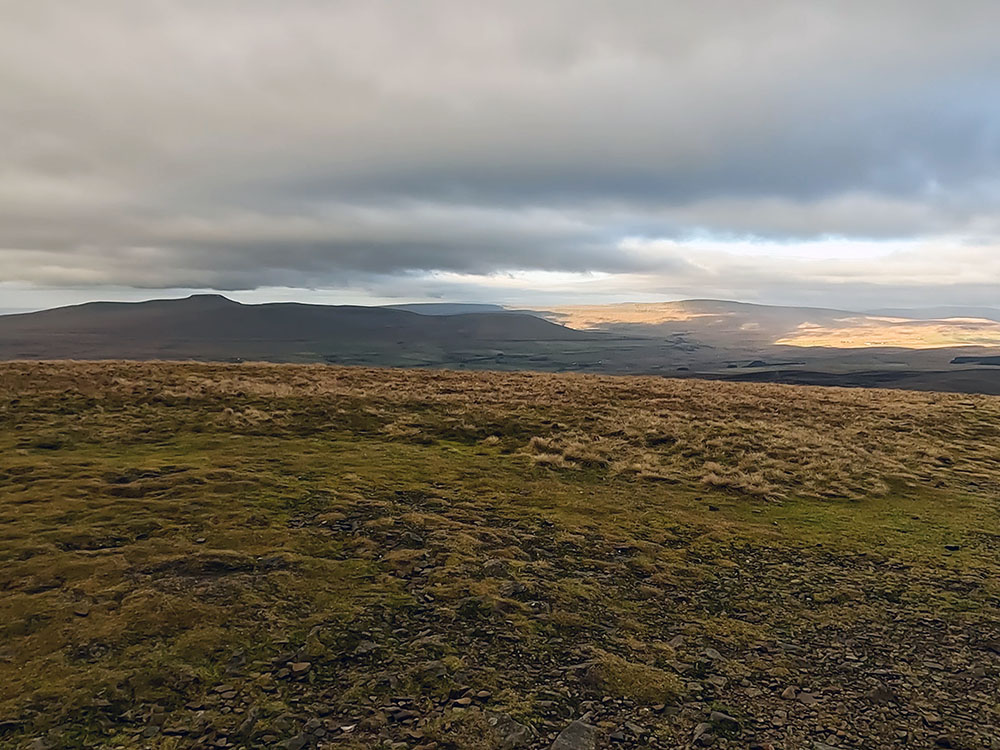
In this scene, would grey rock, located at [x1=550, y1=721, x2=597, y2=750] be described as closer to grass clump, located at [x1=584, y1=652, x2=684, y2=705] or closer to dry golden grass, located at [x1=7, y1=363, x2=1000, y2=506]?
grass clump, located at [x1=584, y1=652, x2=684, y2=705]

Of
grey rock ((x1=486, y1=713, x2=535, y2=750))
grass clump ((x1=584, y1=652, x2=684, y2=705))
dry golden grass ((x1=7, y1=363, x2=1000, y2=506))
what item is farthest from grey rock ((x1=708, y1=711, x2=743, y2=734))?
dry golden grass ((x1=7, y1=363, x2=1000, y2=506))

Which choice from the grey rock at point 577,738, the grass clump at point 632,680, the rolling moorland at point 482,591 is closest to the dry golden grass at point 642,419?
the rolling moorland at point 482,591

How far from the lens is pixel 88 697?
7.38 meters

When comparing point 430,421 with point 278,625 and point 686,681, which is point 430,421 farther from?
point 686,681

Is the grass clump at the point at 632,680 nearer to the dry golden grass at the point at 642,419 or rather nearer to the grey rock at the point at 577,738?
the grey rock at the point at 577,738

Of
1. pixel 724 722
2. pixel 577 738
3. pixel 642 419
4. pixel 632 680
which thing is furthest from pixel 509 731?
pixel 642 419

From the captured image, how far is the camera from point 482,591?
10.9m

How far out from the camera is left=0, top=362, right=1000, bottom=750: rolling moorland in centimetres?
743

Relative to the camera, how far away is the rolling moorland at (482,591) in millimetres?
7434

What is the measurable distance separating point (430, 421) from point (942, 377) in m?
223

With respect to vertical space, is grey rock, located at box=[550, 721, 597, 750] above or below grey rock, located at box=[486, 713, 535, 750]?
below

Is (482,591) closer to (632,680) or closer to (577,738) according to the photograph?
(632,680)

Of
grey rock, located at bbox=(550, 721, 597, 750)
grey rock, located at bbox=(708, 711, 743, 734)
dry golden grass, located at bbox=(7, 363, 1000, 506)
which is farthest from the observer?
dry golden grass, located at bbox=(7, 363, 1000, 506)

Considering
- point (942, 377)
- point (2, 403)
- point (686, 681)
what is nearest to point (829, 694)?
point (686, 681)
